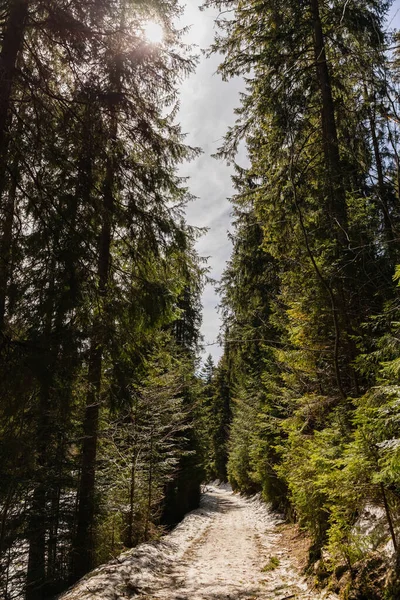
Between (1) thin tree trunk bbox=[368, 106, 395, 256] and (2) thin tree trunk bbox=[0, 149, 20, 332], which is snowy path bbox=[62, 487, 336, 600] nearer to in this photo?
(2) thin tree trunk bbox=[0, 149, 20, 332]

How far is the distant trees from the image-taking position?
4.24 metres

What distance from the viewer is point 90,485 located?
6996 millimetres

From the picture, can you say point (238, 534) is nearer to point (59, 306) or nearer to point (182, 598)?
point (182, 598)

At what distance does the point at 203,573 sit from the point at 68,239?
5.73 m

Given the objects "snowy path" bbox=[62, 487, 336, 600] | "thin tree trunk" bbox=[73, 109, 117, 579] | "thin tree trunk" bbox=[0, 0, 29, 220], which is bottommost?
"snowy path" bbox=[62, 487, 336, 600]

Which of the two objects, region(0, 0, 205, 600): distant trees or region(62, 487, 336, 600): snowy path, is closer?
region(0, 0, 205, 600): distant trees

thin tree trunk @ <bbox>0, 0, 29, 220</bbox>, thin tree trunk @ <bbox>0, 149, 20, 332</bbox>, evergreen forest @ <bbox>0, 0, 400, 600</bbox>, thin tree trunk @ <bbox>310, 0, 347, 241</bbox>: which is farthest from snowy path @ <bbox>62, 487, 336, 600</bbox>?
thin tree trunk @ <bbox>0, 0, 29, 220</bbox>

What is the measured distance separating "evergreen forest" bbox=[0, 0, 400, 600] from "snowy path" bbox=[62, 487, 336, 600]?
0.70 meters

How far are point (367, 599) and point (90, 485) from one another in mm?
5204

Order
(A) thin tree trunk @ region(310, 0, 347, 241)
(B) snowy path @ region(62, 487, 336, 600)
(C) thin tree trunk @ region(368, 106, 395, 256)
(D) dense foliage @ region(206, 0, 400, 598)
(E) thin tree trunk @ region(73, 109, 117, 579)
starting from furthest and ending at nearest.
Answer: (A) thin tree trunk @ region(310, 0, 347, 241) < (E) thin tree trunk @ region(73, 109, 117, 579) < (B) snowy path @ region(62, 487, 336, 600) < (D) dense foliage @ region(206, 0, 400, 598) < (C) thin tree trunk @ region(368, 106, 395, 256)

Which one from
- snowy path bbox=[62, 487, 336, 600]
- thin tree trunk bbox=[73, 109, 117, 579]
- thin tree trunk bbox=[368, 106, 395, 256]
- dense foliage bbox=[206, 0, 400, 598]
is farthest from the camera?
thin tree trunk bbox=[73, 109, 117, 579]

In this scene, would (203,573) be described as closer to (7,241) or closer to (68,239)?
(68,239)

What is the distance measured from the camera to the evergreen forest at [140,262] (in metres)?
3.96

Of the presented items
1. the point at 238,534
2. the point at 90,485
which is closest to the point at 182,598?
the point at 90,485
